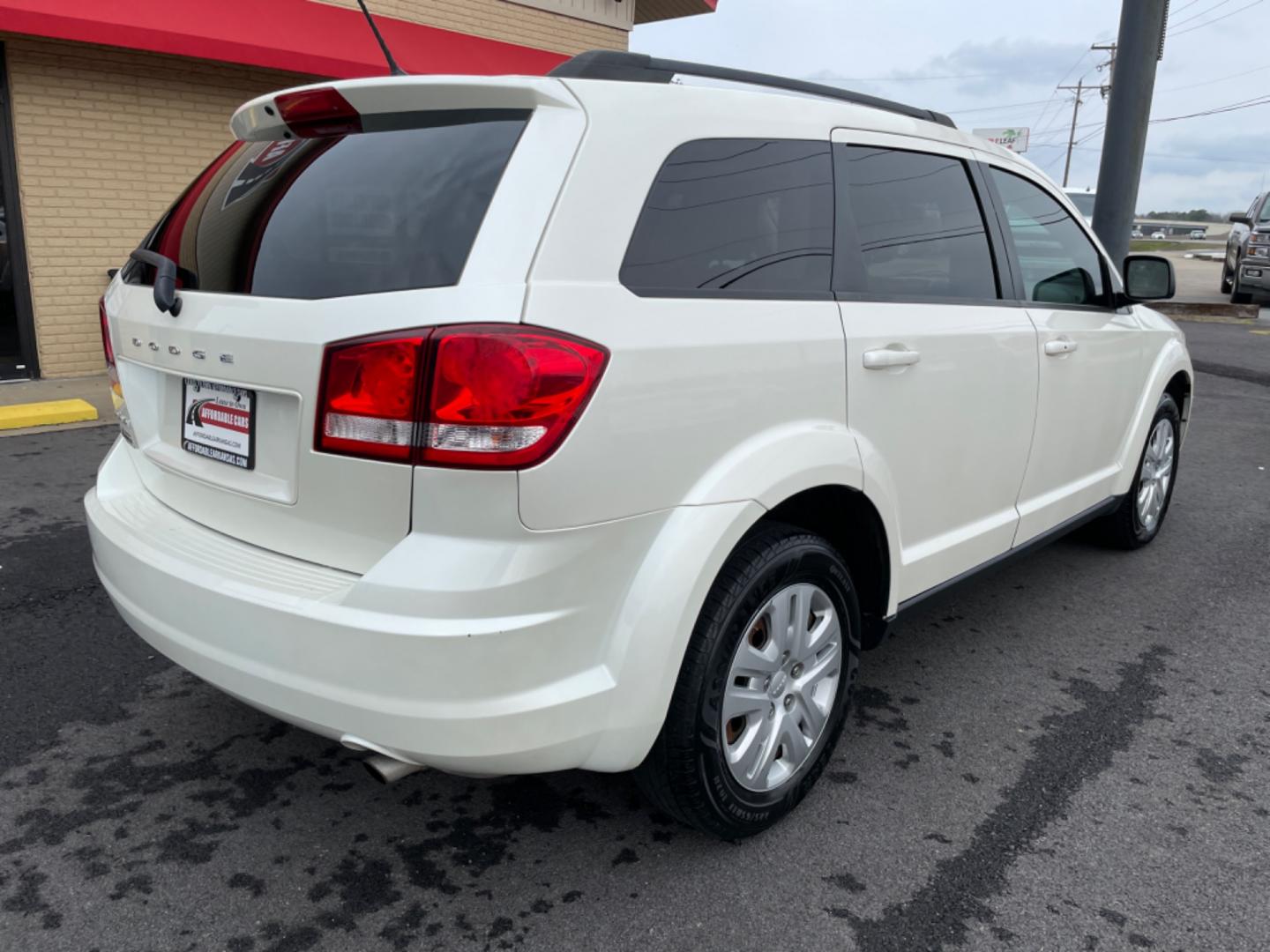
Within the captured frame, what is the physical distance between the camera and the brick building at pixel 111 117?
801 cm

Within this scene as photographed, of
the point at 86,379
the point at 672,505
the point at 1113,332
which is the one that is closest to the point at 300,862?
the point at 672,505

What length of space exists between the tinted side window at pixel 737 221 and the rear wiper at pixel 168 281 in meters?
1.08

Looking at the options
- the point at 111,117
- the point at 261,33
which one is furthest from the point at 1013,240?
the point at 111,117

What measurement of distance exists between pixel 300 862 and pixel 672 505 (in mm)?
1273

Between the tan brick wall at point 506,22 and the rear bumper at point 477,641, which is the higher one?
the tan brick wall at point 506,22

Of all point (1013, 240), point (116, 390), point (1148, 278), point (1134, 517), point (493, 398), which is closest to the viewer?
point (493, 398)

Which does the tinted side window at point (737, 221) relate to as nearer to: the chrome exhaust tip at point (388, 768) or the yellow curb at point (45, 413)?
the chrome exhaust tip at point (388, 768)

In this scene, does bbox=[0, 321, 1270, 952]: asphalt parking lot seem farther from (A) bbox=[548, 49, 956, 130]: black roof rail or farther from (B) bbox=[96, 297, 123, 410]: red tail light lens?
(A) bbox=[548, 49, 956, 130]: black roof rail

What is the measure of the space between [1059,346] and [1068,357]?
13 cm

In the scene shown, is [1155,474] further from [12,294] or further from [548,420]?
[12,294]

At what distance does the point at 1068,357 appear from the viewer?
3.56 meters

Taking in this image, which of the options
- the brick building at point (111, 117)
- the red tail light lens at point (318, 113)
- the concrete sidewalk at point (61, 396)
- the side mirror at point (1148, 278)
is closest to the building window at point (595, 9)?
the brick building at point (111, 117)

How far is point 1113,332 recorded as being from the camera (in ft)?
12.9

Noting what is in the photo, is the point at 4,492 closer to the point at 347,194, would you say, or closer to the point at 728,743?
the point at 347,194
